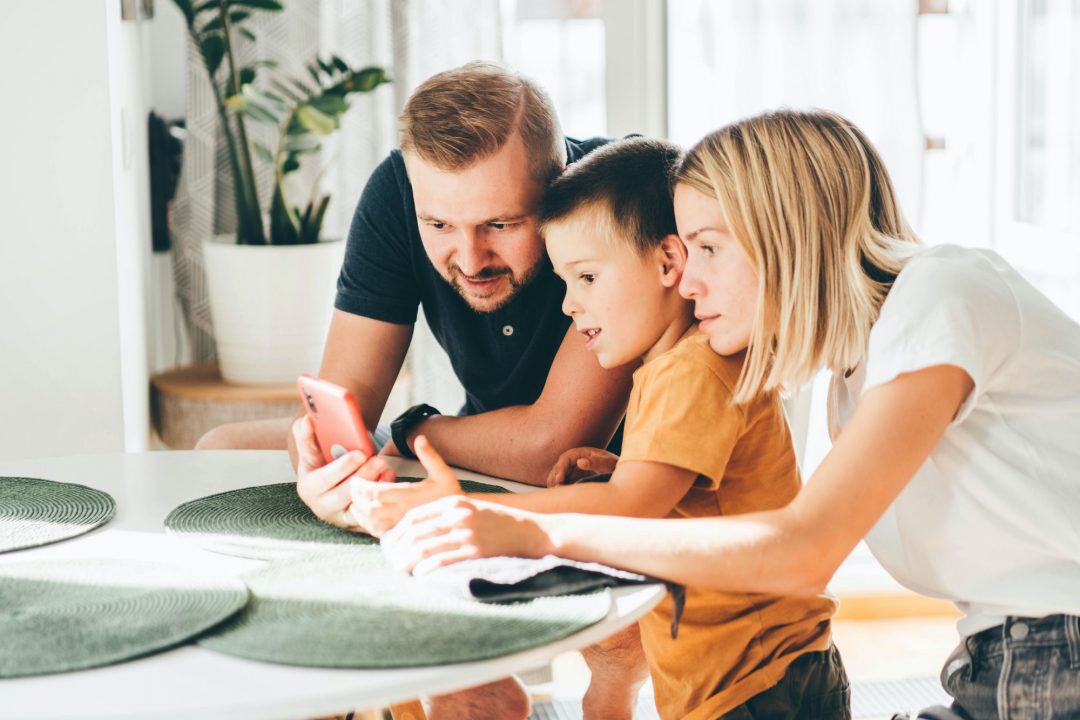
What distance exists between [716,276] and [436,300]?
69 cm

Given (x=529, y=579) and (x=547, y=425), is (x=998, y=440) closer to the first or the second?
(x=529, y=579)

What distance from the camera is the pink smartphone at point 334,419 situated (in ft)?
4.26

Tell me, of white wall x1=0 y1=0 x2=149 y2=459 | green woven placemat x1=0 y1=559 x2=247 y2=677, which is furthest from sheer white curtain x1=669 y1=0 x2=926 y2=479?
green woven placemat x1=0 y1=559 x2=247 y2=677

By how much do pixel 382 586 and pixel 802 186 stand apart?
613 mm

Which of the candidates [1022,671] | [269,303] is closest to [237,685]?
[1022,671]

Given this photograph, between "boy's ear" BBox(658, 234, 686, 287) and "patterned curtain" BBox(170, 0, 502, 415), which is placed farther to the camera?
"patterned curtain" BBox(170, 0, 502, 415)

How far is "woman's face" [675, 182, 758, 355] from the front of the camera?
4.49 feet

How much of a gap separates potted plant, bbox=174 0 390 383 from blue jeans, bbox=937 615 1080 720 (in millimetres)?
1859

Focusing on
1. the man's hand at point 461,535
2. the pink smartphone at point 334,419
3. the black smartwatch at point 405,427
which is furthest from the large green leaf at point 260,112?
the man's hand at point 461,535

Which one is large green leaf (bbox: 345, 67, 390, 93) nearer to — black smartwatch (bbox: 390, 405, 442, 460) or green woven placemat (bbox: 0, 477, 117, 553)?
black smartwatch (bbox: 390, 405, 442, 460)

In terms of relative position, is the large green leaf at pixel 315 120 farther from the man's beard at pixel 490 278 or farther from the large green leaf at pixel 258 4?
the man's beard at pixel 490 278

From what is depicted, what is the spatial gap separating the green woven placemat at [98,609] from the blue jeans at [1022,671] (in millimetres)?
732

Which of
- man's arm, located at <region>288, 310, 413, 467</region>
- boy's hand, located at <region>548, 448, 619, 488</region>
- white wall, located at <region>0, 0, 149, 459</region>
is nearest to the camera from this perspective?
boy's hand, located at <region>548, 448, 619, 488</region>

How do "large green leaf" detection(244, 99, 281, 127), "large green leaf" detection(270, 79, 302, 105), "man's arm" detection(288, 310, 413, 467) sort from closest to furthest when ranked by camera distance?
"man's arm" detection(288, 310, 413, 467), "large green leaf" detection(244, 99, 281, 127), "large green leaf" detection(270, 79, 302, 105)
